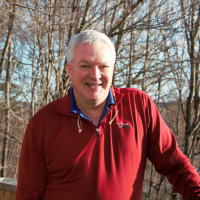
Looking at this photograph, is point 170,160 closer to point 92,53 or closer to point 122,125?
point 122,125

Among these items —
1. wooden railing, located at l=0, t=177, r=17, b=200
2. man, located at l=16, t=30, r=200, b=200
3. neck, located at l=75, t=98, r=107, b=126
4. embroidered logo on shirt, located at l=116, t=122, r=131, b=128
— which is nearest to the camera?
man, located at l=16, t=30, r=200, b=200

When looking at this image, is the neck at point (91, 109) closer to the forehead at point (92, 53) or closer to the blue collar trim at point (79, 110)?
Answer: the blue collar trim at point (79, 110)

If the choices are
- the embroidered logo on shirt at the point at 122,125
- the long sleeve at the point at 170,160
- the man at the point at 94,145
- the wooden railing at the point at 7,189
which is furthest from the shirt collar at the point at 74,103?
the wooden railing at the point at 7,189

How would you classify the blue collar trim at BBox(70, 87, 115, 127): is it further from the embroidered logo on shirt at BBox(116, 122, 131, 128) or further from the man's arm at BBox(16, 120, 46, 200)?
the man's arm at BBox(16, 120, 46, 200)

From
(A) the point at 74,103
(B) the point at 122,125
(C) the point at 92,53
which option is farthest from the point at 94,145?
(C) the point at 92,53

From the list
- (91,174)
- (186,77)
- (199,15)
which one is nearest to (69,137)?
(91,174)

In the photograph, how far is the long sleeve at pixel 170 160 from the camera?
1465 millimetres

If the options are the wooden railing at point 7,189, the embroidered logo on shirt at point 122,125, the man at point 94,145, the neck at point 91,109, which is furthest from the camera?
the wooden railing at point 7,189

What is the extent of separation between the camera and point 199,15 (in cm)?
532

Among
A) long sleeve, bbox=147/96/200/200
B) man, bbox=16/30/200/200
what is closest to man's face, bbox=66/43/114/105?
man, bbox=16/30/200/200

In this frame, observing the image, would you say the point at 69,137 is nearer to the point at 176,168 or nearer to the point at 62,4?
the point at 176,168

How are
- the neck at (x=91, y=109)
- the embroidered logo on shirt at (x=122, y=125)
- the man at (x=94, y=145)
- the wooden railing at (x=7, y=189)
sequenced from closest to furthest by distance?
the man at (x=94, y=145) → the embroidered logo on shirt at (x=122, y=125) → the neck at (x=91, y=109) → the wooden railing at (x=7, y=189)

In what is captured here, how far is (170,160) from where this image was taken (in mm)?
1553

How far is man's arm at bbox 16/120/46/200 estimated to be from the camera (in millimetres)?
1520
